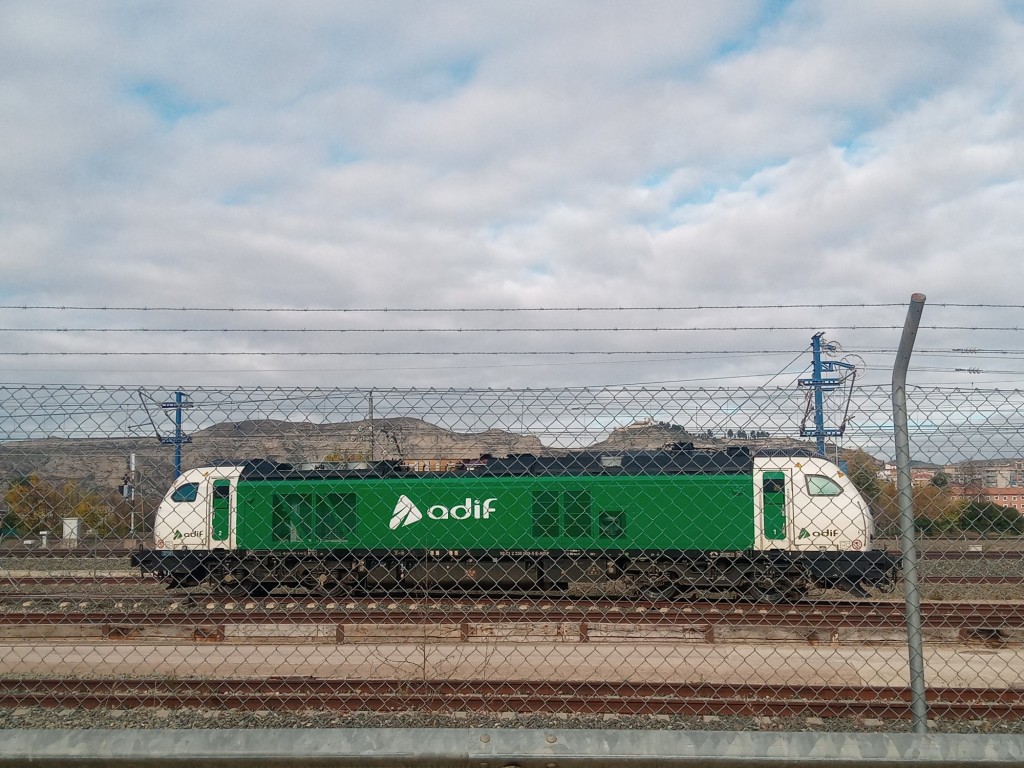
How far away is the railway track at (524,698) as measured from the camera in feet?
16.9

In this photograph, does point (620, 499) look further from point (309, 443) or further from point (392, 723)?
point (309, 443)

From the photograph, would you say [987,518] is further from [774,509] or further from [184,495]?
[774,509]

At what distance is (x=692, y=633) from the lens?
7.73 meters

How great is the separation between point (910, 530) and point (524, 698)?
3363mm

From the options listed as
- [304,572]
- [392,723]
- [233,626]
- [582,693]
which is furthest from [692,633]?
[304,572]

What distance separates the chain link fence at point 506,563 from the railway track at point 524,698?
0.02m

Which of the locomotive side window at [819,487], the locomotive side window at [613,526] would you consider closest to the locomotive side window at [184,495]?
the locomotive side window at [819,487]

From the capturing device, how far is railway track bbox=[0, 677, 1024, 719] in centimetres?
514

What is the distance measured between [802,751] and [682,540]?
6952 millimetres

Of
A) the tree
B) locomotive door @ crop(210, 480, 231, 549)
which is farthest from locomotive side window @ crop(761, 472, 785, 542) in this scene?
locomotive door @ crop(210, 480, 231, 549)

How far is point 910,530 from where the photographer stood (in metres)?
2.51

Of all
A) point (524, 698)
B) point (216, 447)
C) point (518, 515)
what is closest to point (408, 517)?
point (518, 515)

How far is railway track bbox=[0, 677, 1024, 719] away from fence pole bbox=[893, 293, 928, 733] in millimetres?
2741

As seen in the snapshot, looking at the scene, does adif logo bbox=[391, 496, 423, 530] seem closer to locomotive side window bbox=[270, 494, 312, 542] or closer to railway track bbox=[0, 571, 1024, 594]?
locomotive side window bbox=[270, 494, 312, 542]
